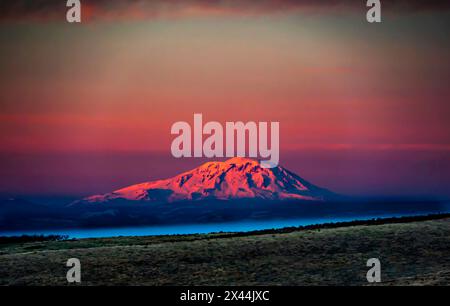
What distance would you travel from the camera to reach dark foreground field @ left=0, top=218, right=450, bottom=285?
Answer: 1266 inches

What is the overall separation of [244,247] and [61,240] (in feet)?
58.4

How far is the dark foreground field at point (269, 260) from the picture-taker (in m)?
32.2

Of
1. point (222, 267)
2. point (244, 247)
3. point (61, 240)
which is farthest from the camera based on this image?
point (61, 240)

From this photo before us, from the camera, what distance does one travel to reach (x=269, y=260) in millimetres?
35375

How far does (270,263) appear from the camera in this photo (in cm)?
3481

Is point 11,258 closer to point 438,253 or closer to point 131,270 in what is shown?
point 131,270

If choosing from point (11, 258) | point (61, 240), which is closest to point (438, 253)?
point (11, 258)
